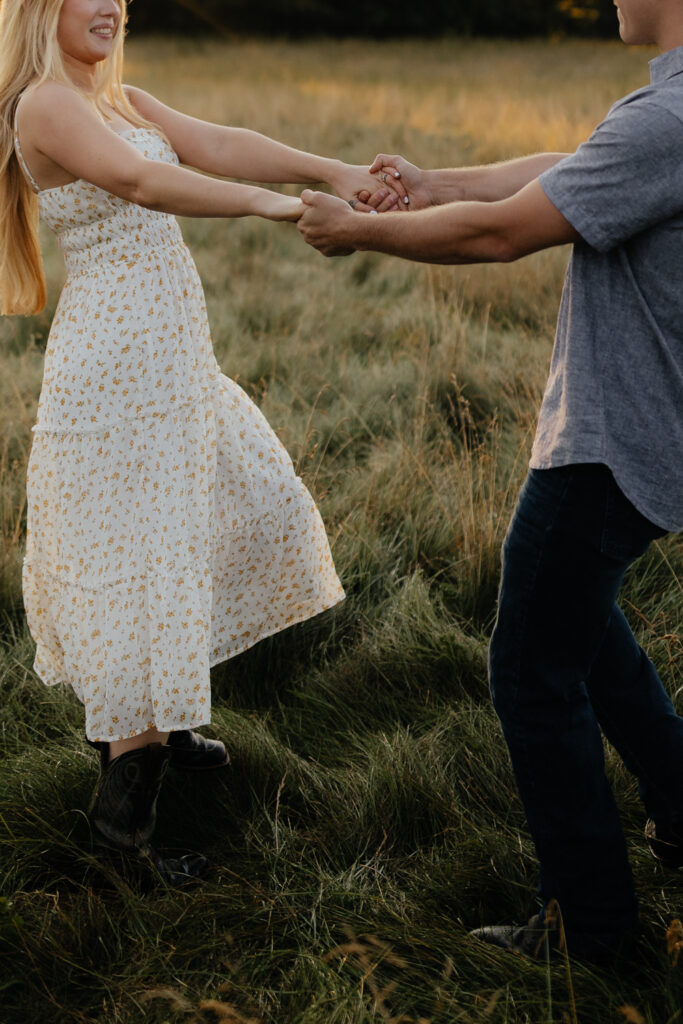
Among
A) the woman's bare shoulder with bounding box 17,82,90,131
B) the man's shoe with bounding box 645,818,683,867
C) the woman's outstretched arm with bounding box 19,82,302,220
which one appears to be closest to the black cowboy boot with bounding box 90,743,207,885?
the man's shoe with bounding box 645,818,683,867

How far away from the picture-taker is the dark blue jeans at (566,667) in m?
1.85

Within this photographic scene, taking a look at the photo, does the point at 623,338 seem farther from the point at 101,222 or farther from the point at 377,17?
the point at 377,17

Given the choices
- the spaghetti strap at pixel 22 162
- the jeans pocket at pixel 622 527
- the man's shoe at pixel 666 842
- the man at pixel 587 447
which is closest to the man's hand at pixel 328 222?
the man at pixel 587 447

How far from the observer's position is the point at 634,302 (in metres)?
1.77

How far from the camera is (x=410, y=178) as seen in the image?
2891 millimetres

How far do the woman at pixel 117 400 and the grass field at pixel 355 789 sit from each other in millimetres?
239

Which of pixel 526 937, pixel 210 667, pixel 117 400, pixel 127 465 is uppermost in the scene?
pixel 117 400

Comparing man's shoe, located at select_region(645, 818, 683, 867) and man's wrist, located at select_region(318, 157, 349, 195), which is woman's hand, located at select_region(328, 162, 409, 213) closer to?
man's wrist, located at select_region(318, 157, 349, 195)

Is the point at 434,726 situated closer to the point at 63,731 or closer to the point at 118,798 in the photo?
the point at 118,798

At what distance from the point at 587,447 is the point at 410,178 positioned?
1.43 metres

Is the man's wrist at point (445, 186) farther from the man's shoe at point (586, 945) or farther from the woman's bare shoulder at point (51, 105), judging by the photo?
the man's shoe at point (586, 945)

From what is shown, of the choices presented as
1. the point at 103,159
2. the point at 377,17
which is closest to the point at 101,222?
the point at 103,159

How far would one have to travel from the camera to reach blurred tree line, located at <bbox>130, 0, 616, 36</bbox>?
3950cm

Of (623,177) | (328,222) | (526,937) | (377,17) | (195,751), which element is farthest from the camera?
(377,17)
